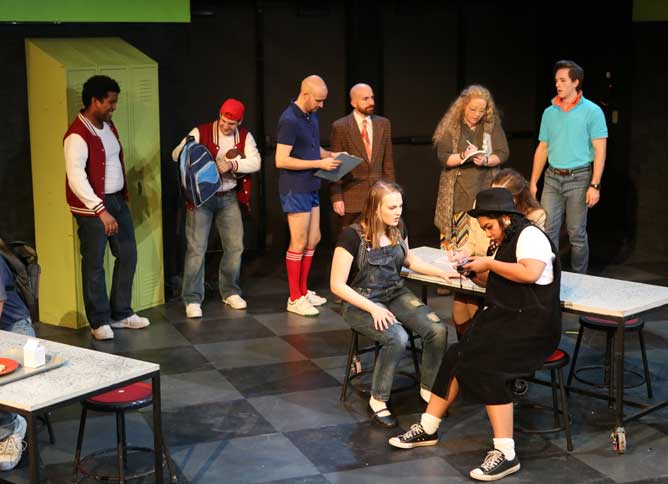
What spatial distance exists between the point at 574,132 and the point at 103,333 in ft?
11.4

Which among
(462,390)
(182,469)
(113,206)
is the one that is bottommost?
(182,469)

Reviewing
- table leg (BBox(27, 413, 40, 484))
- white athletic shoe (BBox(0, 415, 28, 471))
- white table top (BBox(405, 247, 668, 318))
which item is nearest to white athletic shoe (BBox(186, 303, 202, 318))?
white table top (BBox(405, 247, 668, 318))

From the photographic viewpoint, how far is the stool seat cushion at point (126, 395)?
15.0 ft

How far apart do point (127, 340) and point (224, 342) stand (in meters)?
0.65

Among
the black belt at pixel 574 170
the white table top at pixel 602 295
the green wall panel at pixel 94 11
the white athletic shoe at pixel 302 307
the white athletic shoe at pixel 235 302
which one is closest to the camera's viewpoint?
the white table top at pixel 602 295


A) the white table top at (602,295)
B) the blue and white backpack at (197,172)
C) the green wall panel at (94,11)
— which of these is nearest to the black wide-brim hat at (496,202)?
the white table top at (602,295)

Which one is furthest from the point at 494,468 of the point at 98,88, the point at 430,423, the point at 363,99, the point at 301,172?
the point at 98,88

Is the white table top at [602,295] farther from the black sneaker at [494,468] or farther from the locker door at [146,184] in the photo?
the locker door at [146,184]

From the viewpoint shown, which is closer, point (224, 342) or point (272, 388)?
point (272, 388)

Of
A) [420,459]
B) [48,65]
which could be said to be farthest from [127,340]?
[420,459]

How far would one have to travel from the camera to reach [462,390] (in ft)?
16.3

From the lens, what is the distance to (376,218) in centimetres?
557

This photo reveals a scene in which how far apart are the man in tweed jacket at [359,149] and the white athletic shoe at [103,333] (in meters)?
1.78

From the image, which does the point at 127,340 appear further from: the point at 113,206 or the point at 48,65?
the point at 48,65
